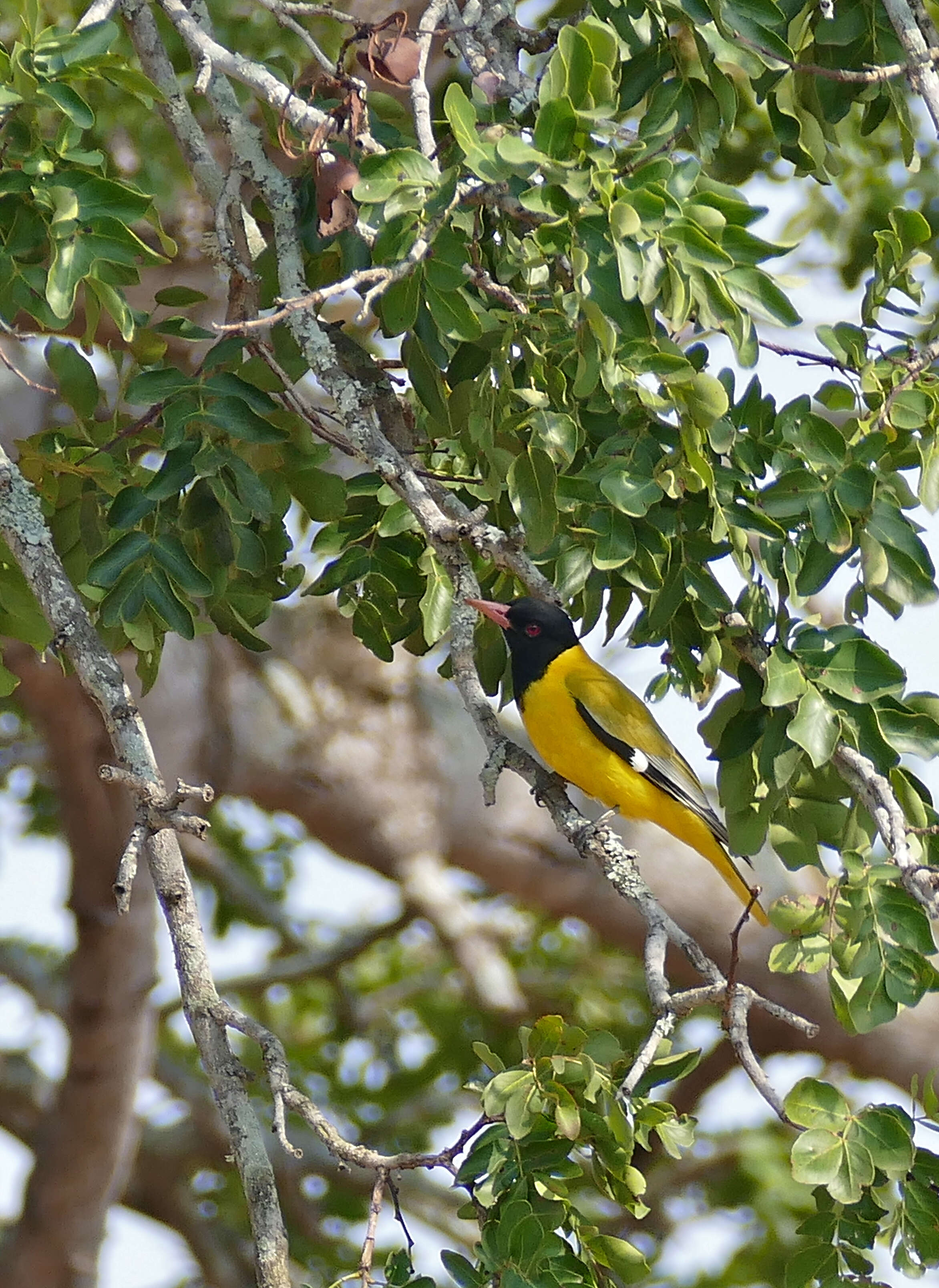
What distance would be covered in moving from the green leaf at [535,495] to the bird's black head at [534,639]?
90cm

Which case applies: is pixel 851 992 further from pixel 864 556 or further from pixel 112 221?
pixel 112 221

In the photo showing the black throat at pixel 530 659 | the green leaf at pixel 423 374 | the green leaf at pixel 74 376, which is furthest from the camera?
the black throat at pixel 530 659

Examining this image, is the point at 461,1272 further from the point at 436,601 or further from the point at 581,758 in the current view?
the point at 581,758

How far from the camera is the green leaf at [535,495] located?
2164 millimetres

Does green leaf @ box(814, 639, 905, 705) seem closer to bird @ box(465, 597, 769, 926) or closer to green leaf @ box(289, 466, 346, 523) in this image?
green leaf @ box(289, 466, 346, 523)

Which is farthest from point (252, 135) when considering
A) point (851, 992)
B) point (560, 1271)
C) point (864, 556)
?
point (560, 1271)

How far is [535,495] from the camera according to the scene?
218 cm

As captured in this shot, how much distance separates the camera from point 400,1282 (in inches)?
76.4

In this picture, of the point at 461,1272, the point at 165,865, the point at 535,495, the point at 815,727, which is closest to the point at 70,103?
the point at 535,495

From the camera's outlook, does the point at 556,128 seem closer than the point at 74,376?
Yes

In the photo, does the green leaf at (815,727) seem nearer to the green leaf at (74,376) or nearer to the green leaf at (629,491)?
the green leaf at (629,491)

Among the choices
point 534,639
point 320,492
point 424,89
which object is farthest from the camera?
point 534,639

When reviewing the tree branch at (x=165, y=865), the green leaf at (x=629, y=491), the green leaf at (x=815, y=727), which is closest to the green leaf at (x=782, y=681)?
the green leaf at (x=815, y=727)

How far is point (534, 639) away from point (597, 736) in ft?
1.02
